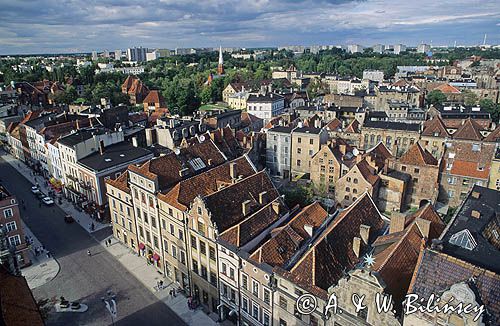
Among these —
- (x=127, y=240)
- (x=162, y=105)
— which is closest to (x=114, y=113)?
(x=162, y=105)

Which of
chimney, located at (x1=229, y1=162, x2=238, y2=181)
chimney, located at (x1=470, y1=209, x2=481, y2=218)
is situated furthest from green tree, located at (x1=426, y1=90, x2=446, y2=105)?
chimney, located at (x1=470, y1=209, x2=481, y2=218)

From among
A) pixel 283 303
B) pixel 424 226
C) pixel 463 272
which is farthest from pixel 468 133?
pixel 283 303

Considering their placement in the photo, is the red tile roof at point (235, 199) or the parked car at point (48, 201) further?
the parked car at point (48, 201)

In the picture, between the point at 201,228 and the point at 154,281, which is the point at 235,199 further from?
the point at 154,281

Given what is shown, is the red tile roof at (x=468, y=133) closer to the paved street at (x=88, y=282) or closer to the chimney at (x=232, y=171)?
the chimney at (x=232, y=171)

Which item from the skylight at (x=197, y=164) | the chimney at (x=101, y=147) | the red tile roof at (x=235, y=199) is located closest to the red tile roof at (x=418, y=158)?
the red tile roof at (x=235, y=199)

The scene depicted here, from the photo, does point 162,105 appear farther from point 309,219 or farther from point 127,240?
point 309,219
